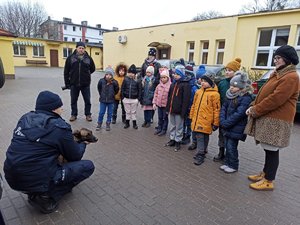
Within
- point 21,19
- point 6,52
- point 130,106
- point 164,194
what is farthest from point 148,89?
point 21,19

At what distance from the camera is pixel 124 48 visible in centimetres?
2359

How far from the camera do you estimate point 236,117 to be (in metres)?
3.41

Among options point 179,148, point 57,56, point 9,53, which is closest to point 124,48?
point 9,53

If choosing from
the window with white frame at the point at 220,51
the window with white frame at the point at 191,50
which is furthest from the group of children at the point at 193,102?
the window with white frame at the point at 191,50

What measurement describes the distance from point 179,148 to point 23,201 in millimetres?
2858

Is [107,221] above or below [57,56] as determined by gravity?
below

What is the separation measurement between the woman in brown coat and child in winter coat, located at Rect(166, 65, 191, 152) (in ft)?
4.50

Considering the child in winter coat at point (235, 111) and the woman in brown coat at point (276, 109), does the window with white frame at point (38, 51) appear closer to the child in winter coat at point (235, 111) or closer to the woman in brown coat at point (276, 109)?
the child in winter coat at point (235, 111)

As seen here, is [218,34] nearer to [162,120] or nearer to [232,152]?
[162,120]

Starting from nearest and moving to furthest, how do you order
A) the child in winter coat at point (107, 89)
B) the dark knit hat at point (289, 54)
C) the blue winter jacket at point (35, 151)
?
1. the blue winter jacket at point (35, 151)
2. the dark knit hat at point (289, 54)
3. the child in winter coat at point (107, 89)

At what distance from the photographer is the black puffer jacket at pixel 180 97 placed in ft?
14.3

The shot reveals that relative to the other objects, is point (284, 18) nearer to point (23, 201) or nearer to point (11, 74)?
point (23, 201)

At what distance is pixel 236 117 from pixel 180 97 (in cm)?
129

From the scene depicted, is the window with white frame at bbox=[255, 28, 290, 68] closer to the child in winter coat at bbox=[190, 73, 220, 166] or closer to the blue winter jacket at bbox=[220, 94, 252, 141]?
the child in winter coat at bbox=[190, 73, 220, 166]
